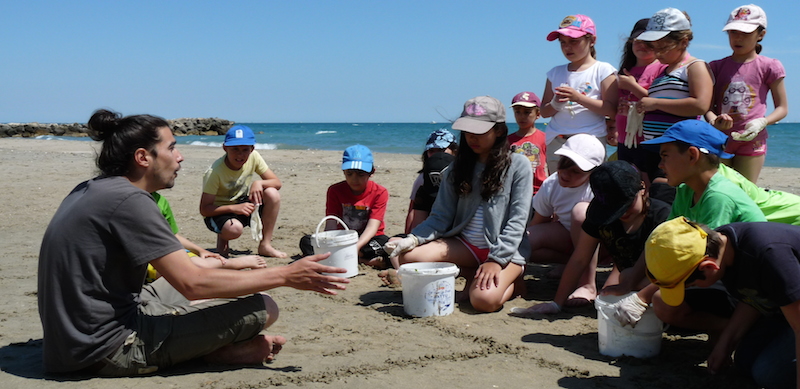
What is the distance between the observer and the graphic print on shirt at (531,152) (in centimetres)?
578

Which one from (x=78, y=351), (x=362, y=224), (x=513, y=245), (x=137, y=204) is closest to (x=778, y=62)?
(x=513, y=245)

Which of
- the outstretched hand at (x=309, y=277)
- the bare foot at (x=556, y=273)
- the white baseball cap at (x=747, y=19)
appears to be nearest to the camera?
the outstretched hand at (x=309, y=277)

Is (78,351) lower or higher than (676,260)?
lower

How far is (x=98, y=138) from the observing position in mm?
3076

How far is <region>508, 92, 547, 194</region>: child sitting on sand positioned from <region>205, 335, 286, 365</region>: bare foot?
318 cm

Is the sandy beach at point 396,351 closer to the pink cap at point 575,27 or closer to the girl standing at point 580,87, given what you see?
the girl standing at point 580,87

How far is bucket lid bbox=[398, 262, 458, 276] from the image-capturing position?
414 centimetres

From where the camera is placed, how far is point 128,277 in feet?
9.82

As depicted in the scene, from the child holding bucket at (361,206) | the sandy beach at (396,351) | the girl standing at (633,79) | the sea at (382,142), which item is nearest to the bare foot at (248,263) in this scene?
the sandy beach at (396,351)

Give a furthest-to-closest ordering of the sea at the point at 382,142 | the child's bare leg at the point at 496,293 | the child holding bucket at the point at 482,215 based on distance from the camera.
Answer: the sea at the point at 382,142 < the child holding bucket at the point at 482,215 < the child's bare leg at the point at 496,293

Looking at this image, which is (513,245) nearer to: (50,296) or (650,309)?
(650,309)

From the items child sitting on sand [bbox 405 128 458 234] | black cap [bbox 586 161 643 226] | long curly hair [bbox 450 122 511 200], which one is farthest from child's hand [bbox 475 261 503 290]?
child sitting on sand [bbox 405 128 458 234]

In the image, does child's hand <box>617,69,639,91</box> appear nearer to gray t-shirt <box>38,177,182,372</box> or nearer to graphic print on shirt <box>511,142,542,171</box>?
graphic print on shirt <box>511,142,542,171</box>

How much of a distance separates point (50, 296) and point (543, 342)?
256 centimetres
